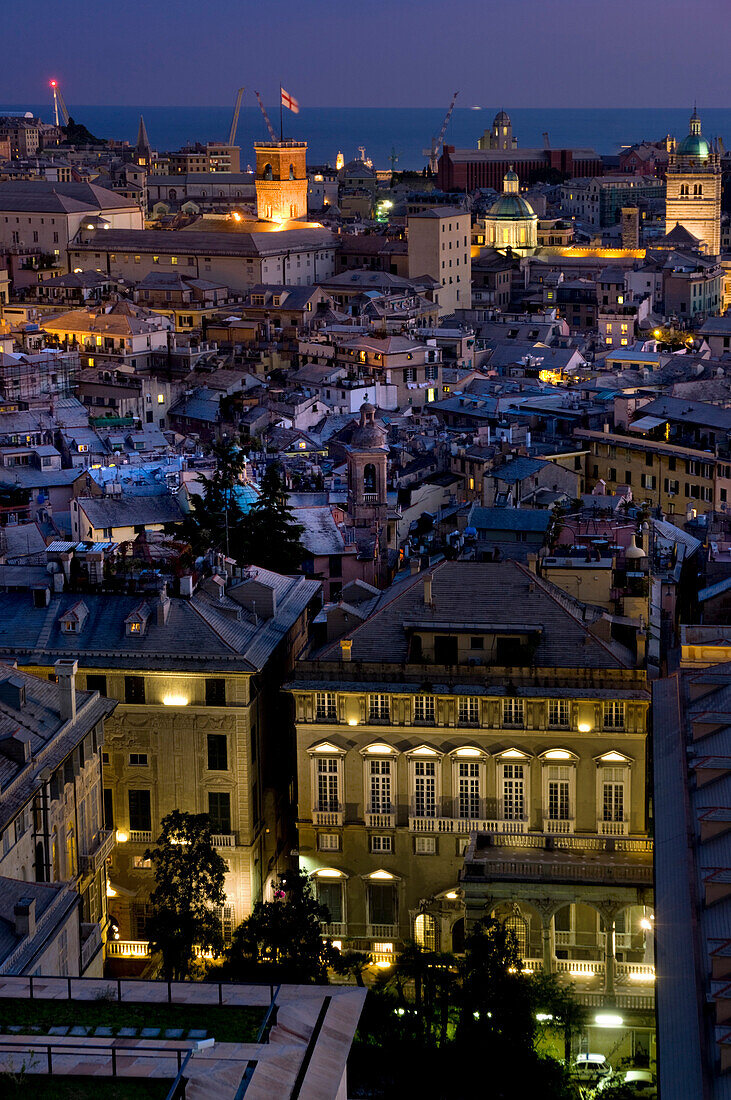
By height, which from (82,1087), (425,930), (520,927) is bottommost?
(425,930)

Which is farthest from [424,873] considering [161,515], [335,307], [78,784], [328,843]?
[335,307]

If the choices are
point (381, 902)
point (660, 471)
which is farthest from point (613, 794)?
point (660, 471)

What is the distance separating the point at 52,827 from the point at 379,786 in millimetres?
4964

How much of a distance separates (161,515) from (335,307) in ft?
145

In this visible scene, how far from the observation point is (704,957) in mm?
17016

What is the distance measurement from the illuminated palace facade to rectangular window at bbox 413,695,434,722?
1cm

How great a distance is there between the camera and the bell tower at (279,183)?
341 ft

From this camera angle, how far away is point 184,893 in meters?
23.2

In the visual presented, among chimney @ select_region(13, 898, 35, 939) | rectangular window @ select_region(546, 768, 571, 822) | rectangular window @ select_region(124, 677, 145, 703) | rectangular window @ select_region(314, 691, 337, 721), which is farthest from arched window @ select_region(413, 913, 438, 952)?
chimney @ select_region(13, 898, 35, 939)

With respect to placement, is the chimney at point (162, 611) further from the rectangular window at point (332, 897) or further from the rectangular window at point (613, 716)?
the rectangular window at point (613, 716)

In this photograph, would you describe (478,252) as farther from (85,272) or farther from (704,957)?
(704,957)

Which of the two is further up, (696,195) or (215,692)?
(696,195)

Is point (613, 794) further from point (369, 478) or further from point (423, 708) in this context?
point (369, 478)

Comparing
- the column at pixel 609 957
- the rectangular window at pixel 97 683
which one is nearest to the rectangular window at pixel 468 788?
the column at pixel 609 957
